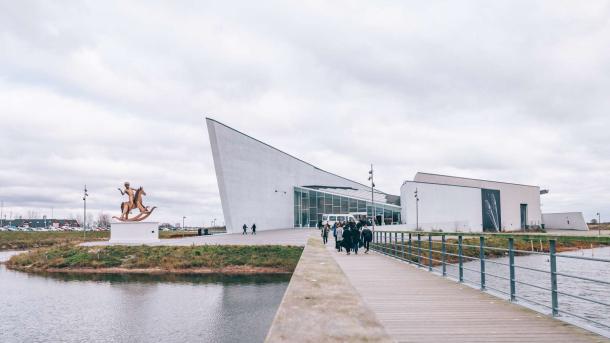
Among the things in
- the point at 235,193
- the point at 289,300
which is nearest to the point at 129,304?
the point at 289,300

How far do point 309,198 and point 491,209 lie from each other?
25.4 metres

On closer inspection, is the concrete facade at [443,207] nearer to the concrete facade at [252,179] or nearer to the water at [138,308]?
the concrete facade at [252,179]

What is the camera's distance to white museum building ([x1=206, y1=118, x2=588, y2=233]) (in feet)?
160

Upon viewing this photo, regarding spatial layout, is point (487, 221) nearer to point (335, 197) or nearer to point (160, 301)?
point (335, 197)

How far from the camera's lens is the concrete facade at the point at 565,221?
7438cm

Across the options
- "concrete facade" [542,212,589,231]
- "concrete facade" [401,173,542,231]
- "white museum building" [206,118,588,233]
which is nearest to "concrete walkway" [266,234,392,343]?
"white museum building" [206,118,588,233]

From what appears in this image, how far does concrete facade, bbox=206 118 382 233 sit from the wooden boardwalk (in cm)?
3925

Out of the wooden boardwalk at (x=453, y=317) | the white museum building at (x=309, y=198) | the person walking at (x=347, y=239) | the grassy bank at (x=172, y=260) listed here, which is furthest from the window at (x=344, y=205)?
the wooden boardwalk at (x=453, y=317)

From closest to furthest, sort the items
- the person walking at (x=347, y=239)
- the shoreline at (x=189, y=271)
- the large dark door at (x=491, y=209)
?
the person walking at (x=347, y=239)
the shoreline at (x=189, y=271)
the large dark door at (x=491, y=209)

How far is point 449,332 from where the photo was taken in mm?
5219

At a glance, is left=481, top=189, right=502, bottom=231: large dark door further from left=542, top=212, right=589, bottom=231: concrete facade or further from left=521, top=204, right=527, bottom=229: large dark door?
left=542, top=212, right=589, bottom=231: concrete facade

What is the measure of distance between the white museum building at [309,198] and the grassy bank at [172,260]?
554 inches

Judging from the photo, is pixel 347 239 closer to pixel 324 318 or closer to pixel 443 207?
pixel 324 318

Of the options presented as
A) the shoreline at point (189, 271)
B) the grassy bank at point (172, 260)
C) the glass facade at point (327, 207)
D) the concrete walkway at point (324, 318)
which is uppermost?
the glass facade at point (327, 207)
